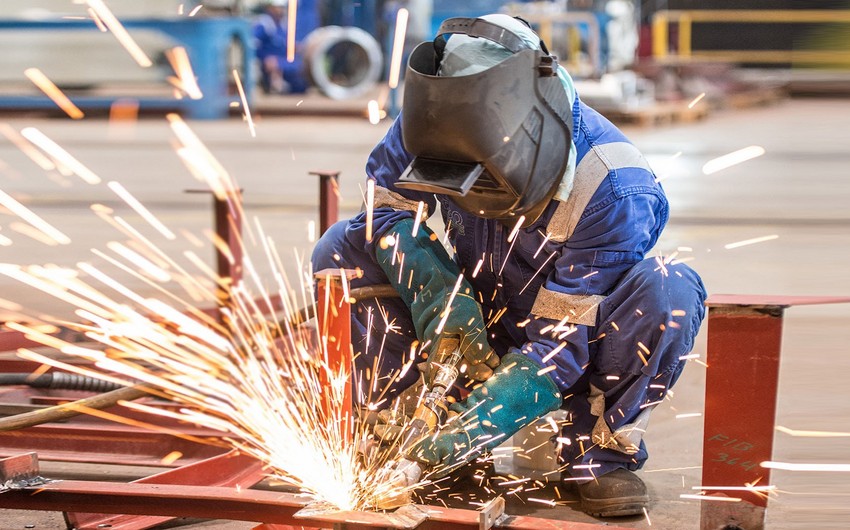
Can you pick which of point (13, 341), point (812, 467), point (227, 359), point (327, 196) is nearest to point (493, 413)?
point (812, 467)

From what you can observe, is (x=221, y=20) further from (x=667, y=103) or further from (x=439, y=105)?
(x=439, y=105)

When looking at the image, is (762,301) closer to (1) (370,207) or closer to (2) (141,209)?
(1) (370,207)

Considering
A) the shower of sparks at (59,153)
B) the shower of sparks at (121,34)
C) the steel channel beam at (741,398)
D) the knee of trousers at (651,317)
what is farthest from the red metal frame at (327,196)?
the shower of sparks at (121,34)

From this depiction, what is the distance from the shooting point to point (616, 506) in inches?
102

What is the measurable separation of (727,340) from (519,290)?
29.8 inches

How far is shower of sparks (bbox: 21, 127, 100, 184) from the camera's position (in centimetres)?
870

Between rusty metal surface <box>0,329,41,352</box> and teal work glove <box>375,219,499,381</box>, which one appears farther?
rusty metal surface <box>0,329,41,352</box>

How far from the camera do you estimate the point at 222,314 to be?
153 inches

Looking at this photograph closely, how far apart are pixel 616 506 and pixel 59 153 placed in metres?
9.04

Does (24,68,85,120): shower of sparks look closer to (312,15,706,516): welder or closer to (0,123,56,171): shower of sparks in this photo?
(0,123,56,171): shower of sparks

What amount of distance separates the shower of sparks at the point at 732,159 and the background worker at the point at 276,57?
7.99m

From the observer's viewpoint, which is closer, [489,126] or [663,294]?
[489,126]

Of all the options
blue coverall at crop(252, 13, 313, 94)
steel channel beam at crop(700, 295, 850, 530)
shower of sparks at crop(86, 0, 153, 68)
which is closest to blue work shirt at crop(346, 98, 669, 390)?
steel channel beam at crop(700, 295, 850, 530)

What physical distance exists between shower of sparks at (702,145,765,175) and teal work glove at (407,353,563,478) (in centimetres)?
648
